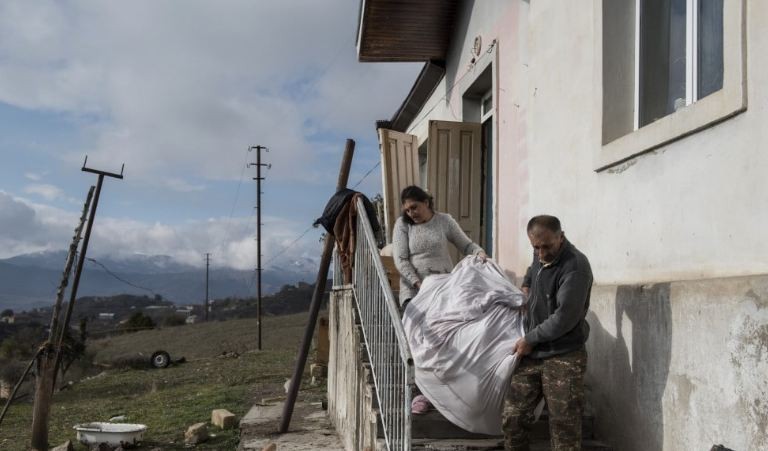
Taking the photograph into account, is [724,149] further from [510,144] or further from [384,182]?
[384,182]

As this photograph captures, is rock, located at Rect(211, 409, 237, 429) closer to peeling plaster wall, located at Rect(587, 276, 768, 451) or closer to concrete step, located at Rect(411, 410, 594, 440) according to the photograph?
concrete step, located at Rect(411, 410, 594, 440)

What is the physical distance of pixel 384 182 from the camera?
8852 millimetres

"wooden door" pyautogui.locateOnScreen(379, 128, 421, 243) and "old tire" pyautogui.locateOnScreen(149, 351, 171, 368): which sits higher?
"wooden door" pyautogui.locateOnScreen(379, 128, 421, 243)

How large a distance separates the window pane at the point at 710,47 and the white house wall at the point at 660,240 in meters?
0.40

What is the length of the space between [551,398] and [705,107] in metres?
1.69

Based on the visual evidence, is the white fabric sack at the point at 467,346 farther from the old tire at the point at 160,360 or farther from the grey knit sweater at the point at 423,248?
the old tire at the point at 160,360

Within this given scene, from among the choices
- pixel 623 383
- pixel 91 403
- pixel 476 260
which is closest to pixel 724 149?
pixel 623 383

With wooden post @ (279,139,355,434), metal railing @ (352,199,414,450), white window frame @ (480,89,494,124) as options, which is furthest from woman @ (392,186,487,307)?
white window frame @ (480,89,494,124)

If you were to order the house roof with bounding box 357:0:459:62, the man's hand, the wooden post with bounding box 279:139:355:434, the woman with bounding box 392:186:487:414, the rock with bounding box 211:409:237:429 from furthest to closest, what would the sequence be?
the rock with bounding box 211:409:237:429 → the house roof with bounding box 357:0:459:62 → the wooden post with bounding box 279:139:355:434 → the woman with bounding box 392:186:487:414 → the man's hand

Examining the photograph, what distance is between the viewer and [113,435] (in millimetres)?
9633

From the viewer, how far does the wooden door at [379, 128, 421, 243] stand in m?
8.77

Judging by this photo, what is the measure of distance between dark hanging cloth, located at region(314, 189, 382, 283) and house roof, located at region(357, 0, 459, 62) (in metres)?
3.47

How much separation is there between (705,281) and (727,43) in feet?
3.71

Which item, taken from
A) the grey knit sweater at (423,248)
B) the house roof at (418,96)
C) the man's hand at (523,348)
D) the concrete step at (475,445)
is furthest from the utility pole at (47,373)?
the man's hand at (523,348)
